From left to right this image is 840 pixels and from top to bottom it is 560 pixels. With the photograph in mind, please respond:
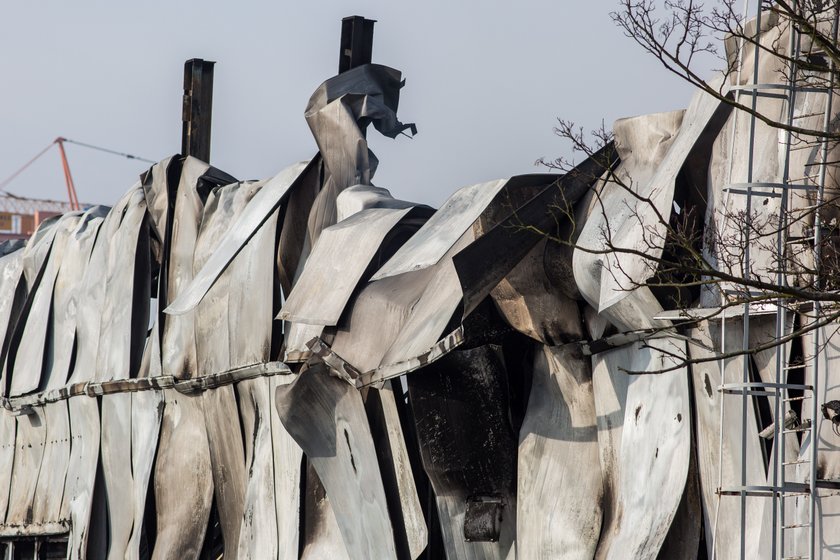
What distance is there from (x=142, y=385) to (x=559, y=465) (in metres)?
5.89

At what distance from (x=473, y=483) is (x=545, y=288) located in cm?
157

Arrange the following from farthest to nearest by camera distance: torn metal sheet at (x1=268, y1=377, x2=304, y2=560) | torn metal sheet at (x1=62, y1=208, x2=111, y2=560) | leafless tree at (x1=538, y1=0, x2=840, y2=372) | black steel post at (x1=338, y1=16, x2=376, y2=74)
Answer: torn metal sheet at (x1=62, y1=208, x2=111, y2=560)
black steel post at (x1=338, y1=16, x2=376, y2=74)
torn metal sheet at (x1=268, y1=377, x2=304, y2=560)
leafless tree at (x1=538, y1=0, x2=840, y2=372)

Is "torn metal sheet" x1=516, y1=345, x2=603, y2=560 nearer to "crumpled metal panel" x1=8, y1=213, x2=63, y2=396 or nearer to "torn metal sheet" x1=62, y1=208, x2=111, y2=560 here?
"torn metal sheet" x1=62, y1=208, x2=111, y2=560

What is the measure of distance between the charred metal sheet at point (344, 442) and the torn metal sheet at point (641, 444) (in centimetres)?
231

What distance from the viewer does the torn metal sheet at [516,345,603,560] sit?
385 inches

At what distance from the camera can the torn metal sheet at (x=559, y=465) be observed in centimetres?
978

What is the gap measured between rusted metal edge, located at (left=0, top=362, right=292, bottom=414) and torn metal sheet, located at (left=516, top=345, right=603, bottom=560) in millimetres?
2842

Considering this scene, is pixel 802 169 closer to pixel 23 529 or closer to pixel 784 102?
pixel 784 102

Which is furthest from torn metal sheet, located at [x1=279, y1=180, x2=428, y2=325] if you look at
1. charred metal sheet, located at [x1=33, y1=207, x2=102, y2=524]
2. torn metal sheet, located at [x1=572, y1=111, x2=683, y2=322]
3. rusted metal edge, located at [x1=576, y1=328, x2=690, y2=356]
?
charred metal sheet, located at [x1=33, y1=207, x2=102, y2=524]

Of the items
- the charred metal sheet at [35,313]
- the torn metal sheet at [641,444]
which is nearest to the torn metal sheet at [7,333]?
the charred metal sheet at [35,313]

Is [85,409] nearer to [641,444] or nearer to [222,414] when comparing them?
[222,414]

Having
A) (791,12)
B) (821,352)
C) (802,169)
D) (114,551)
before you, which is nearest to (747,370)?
(821,352)

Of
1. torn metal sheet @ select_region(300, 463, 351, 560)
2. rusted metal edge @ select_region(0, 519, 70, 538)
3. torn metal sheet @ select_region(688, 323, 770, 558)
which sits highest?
torn metal sheet @ select_region(688, 323, 770, 558)

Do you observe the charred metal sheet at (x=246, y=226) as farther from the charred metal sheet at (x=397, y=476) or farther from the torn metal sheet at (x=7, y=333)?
the torn metal sheet at (x=7, y=333)
